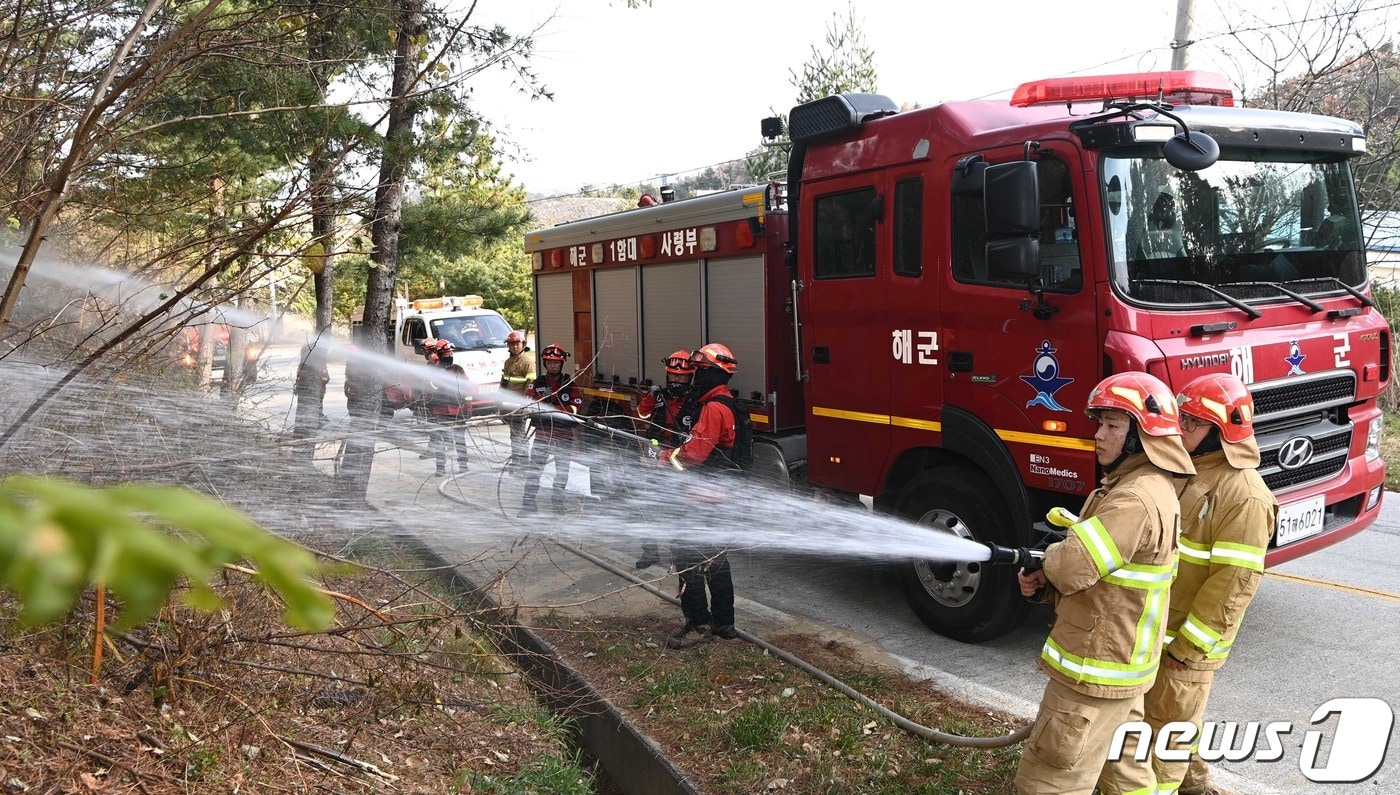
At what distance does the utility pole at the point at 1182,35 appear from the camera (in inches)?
441

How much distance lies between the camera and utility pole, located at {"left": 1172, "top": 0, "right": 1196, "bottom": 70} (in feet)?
36.7

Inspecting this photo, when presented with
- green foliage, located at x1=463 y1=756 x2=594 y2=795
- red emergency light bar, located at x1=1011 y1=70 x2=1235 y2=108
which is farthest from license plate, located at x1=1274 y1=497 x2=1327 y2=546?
green foliage, located at x1=463 y1=756 x2=594 y2=795

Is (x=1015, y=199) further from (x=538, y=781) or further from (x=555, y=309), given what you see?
(x=555, y=309)

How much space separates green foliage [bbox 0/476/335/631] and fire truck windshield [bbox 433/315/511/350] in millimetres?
15241

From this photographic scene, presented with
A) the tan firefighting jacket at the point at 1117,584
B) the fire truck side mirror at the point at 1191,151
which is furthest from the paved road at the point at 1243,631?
the fire truck side mirror at the point at 1191,151

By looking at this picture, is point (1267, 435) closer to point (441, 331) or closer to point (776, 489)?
point (776, 489)

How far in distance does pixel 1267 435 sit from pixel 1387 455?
24.9 ft

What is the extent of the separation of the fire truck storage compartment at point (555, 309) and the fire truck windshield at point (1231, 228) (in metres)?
6.16

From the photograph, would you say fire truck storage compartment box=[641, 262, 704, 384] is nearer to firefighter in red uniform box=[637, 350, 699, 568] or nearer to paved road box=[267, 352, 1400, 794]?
firefighter in red uniform box=[637, 350, 699, 568]

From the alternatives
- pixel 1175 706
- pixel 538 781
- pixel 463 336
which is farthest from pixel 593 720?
pixel 463 336

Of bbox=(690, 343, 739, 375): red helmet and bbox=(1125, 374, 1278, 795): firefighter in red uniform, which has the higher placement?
bbox=(690, 343, 739, 375): red helmet

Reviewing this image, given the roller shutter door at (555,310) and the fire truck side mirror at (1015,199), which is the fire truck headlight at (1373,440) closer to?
the fire truck side mirror at (1015,199)

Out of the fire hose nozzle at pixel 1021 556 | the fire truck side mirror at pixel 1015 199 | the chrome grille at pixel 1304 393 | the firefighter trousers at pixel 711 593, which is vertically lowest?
the firefighter trousers at pixel 711 593

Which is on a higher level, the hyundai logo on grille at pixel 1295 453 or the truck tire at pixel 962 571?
the hyundai logo on grille at pixel 1295 453
